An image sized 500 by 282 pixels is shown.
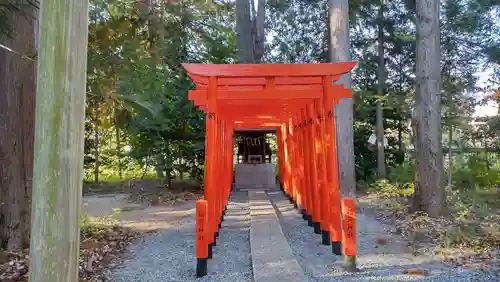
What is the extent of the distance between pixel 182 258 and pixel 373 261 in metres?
2.61

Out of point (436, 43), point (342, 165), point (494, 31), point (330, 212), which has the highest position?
point (494, 31)

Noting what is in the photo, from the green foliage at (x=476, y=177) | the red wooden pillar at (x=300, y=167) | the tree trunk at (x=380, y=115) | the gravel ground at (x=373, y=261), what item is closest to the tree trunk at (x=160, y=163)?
the red wooden pillar at (x=300, y=167)

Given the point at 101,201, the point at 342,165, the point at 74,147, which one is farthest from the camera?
the point at 101,201

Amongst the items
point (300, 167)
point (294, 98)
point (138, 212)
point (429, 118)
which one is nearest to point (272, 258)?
point (294, 98)

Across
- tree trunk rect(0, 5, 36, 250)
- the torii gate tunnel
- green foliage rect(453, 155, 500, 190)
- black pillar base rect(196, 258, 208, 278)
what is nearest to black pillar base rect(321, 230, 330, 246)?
the torii gate tunnel

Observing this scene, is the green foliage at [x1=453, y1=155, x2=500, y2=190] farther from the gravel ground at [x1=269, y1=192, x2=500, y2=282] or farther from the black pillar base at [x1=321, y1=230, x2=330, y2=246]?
the black pillar base at [x1=321, y1=230, x2=330, y2=246]

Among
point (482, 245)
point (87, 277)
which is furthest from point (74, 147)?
point (482, 245)

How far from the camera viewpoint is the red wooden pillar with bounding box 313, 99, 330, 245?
19.2 feet

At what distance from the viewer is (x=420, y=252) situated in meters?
5.61

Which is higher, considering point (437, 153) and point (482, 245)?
point (437, 153)

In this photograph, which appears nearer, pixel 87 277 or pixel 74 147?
pixel 74 147

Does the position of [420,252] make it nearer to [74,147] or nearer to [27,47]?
[74,147]

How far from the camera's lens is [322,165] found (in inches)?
235

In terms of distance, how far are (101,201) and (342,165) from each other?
7.81 m
